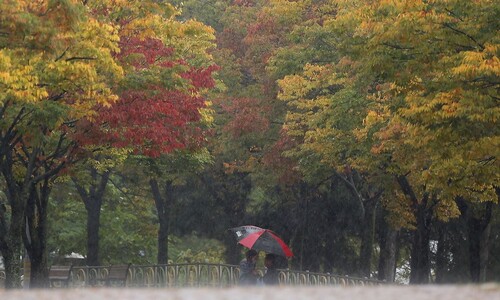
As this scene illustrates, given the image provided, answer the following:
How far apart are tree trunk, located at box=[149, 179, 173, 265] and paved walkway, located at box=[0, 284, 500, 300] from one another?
3067 centimetres

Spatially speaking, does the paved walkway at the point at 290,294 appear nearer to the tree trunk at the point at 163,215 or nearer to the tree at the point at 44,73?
the tree at the point at 44,73

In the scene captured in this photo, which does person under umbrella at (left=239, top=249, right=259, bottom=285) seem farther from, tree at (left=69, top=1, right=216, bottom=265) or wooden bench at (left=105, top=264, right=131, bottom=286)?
wooden bench at (left=105, top=264, right=131, bottom=286)

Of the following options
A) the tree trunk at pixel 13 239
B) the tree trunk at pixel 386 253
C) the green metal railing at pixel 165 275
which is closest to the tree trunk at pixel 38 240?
the tree trunk at pixel 13 239

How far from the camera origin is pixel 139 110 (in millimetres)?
23656

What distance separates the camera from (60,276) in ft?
107

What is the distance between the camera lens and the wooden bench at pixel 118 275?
32741mm

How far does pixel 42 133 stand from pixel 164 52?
14.2 feet

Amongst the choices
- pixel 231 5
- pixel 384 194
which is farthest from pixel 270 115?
pixel 231 5

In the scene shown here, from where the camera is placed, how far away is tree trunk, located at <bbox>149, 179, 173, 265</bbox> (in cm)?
4381

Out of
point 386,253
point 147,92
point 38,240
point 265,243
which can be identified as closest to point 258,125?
point 386,253

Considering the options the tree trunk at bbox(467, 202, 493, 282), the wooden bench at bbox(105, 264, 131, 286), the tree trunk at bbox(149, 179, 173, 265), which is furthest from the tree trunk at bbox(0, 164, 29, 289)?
the tree trunk at bbox(149, 179, 173, 265)

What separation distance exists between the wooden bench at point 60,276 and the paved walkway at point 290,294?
64.9 ft

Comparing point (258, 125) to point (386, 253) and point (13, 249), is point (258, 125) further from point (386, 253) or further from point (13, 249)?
point (13, 249)

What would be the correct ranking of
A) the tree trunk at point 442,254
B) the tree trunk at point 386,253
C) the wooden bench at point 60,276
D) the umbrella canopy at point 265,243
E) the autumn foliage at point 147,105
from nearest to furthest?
the autumn foliage at point 147,105 → the umbrella canopy at point 265,243 → the wooden bench at point 60,276 → the tree trunk at point 386,253 → the tree trunk at point 442,254
